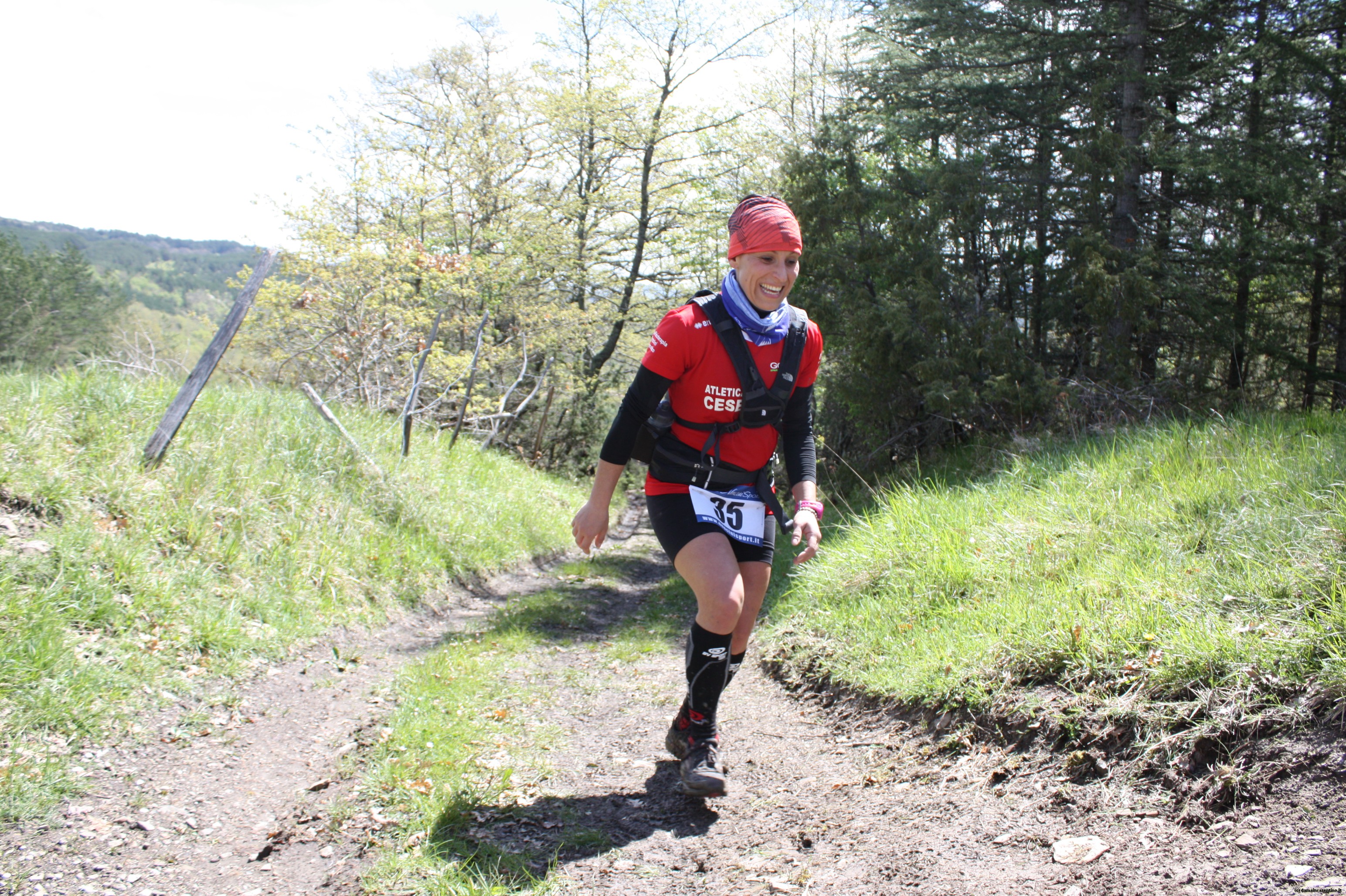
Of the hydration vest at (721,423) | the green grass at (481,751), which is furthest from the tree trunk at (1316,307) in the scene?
the green grass at (481,751)

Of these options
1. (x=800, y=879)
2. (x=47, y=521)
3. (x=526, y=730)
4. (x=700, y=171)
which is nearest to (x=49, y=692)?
(x=47, y=521)

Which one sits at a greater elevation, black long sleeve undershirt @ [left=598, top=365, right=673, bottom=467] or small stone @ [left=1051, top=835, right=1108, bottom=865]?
black long sleeve undershirt @ [left=598, top=365, right=673, bottom=467]

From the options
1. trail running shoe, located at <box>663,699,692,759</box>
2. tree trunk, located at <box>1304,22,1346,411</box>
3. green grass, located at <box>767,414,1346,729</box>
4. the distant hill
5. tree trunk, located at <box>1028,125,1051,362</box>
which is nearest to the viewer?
green grass, located at <box>767,414,1346,729</box>

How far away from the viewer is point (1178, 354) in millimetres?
9281

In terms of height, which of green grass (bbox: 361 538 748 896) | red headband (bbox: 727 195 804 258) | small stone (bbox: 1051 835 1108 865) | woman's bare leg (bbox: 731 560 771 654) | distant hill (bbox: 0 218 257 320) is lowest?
green grass (bbox: 361 538 748 896)

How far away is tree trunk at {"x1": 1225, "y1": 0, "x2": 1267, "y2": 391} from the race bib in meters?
7.45

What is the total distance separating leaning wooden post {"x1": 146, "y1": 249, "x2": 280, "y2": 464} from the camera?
5469mm

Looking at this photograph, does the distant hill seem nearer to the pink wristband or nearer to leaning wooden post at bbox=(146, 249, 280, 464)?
leaning wooden post at bbox=(146, 249, 280, 464)

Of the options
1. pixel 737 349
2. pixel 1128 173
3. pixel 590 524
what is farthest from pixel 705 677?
pixel 1128 173

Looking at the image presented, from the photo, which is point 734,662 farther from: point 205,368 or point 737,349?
point 205,368

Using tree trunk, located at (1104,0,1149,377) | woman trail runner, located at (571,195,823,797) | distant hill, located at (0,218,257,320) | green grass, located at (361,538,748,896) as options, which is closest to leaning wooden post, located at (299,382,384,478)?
green grass, located at (361,538,748,896)

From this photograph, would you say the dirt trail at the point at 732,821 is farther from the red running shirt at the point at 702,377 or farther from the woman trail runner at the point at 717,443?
the red running shirt at the point at 702,377

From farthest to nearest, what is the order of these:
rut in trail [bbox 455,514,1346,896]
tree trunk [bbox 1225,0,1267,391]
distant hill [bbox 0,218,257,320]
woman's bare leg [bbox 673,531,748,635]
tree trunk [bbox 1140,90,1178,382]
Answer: distant hill [bbox 0,218,257,320]
tree trunk [bbox 1140,90,1178,382]
tree trunk [bbox 1225,0,1267,391]
woman's bare leg [bbox 673,531,748,635]
rut in trail [bbox 455,514,1346,896]

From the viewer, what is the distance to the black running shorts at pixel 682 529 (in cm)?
310
